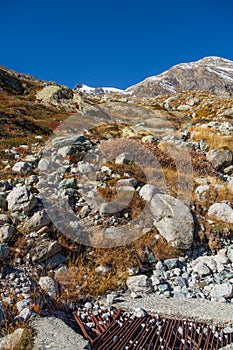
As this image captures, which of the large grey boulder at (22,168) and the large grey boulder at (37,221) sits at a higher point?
the large grey boulder at (22,168)

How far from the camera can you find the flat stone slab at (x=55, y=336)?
3.46 metres

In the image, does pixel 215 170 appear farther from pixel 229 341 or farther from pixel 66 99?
pixel 66 99

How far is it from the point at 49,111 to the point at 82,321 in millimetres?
19397

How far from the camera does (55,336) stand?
362 cm

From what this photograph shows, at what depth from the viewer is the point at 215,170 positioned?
32.5 feet

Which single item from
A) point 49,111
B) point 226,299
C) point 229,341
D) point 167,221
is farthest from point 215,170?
point 49,111

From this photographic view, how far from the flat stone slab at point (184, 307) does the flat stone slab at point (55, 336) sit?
3.39 ft

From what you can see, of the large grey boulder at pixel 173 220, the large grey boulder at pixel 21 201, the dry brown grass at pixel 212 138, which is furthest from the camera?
the dry brown grass at pixel 212 138

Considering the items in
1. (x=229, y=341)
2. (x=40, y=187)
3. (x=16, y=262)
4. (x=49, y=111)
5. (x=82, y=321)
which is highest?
(x=49, y=111)

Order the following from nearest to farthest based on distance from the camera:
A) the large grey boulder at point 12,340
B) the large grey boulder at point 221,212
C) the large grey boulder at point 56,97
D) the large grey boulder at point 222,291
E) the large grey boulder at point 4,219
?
the large grey boulder at point 12,340
the large grey boulder at point 222,291
the large grey boulder at point 4,219
the large grey boulder at point 221,212
the large grey boulder at point 56,97

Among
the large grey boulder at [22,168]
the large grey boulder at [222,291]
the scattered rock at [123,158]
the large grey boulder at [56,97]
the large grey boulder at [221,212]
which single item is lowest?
the large grey boulder at [222,291]

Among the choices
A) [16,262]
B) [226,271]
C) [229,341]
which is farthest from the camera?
[226,271]

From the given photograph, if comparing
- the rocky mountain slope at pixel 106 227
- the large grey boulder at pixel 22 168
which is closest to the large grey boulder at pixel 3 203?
the rocky mountain slope at pixel 106 227

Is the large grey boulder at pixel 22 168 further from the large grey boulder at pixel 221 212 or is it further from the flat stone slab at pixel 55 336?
the large grey boulder at pixel 221 212
